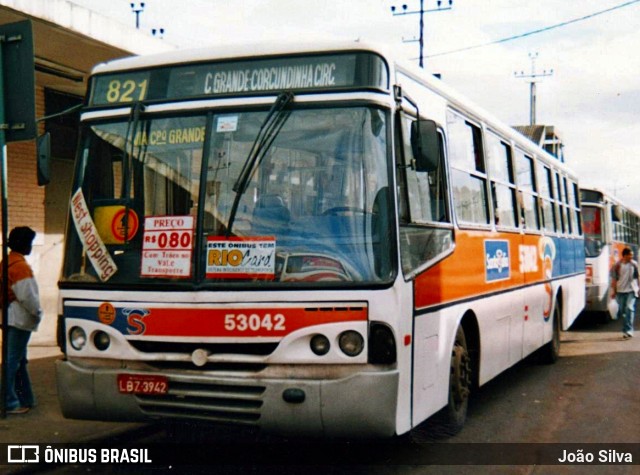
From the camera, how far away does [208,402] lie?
571 cm

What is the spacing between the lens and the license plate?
5785mm

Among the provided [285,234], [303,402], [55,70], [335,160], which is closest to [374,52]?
[335,160]

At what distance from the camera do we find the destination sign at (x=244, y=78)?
19.2 feet

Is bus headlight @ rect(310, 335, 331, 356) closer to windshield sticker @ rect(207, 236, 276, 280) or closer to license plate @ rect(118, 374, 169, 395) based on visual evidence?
windshield sticker @ rect(207, 236, 276, 280)

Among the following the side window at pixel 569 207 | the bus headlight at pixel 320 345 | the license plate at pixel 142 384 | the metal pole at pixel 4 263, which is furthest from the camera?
the side window at pixel 569 207

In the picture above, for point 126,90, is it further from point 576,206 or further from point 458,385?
point 576,206

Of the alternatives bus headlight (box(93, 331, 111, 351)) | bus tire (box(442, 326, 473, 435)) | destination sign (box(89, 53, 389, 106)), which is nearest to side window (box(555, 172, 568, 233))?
bus tire (box(442, 326, 473, 435))

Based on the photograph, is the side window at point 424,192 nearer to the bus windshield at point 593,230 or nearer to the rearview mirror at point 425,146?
the rearview mirror at point 425,146

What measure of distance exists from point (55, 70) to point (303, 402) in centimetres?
959

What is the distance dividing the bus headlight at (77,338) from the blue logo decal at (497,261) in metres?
3.93

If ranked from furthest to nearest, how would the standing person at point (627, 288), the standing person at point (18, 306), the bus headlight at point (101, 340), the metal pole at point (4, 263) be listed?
the standing person at point (627, 288), the standing person at point (18, 306), the metal pole at point (4, 263), the bus headlight at point (101, 340)

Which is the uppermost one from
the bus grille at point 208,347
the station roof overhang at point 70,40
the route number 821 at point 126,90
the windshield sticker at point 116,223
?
the station roof overhang at point 70,40

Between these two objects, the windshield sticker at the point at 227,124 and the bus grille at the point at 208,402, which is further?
the windshield sticker at the point at 227,124

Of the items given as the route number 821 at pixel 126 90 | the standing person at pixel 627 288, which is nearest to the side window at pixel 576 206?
the standing person at pixel 627 288
